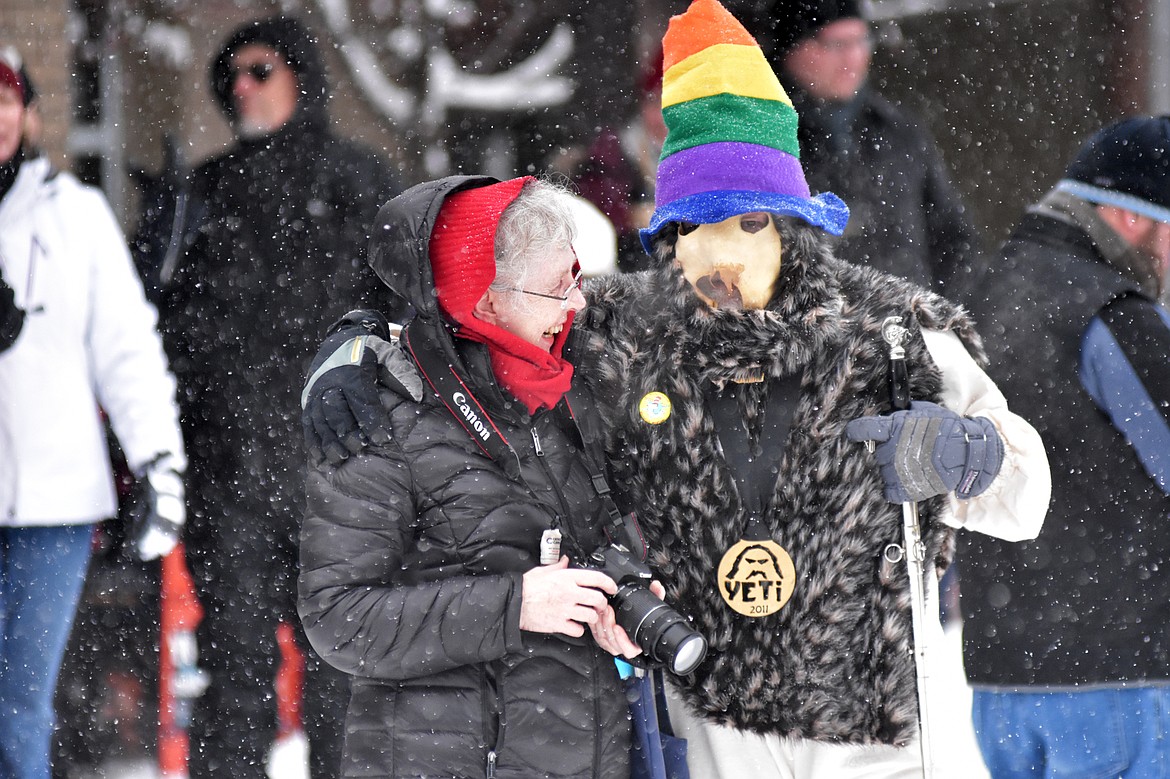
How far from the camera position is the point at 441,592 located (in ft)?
6.16

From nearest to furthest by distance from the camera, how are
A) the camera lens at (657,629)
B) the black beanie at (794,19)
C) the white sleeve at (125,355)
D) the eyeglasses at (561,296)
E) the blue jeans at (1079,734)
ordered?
the camera lens at (657,629) < the eyeglasses at (561,296) < the blue jeans at (1079,734) < the white sleeve at (125,355) < the black beanie at (794,19)

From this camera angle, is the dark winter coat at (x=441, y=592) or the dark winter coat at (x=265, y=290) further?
the dark winter coat at (x=265, y=290)

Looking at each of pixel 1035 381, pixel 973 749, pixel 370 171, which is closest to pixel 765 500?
pixel 1035 381

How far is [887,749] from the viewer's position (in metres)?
2.10

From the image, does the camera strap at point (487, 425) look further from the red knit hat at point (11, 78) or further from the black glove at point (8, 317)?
the red knit hat at point (11, 78)

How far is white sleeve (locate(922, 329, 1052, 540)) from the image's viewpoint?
2.10 metres

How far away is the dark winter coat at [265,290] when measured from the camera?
12.6 ft

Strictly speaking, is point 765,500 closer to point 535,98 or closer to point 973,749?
point 973,749

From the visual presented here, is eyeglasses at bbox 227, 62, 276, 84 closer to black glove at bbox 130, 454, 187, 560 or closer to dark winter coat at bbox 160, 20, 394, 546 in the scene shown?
dark winter coat at bbox 160, 20, 394, 546

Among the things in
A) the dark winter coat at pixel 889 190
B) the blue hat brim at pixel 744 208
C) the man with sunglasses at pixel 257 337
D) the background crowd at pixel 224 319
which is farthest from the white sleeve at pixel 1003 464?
the man with sunglasses at pixel 257 337

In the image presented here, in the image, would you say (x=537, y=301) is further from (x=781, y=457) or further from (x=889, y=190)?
(x=889, y=190)

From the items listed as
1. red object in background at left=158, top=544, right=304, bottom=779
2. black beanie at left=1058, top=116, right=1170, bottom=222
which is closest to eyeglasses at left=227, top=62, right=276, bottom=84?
red object in background at left=158, top=544, right=304, bottom=779

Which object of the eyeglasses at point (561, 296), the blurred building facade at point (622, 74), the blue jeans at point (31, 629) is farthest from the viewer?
the blurred building facade at point (622, 74)

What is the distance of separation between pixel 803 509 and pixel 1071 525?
1005 millimetres
